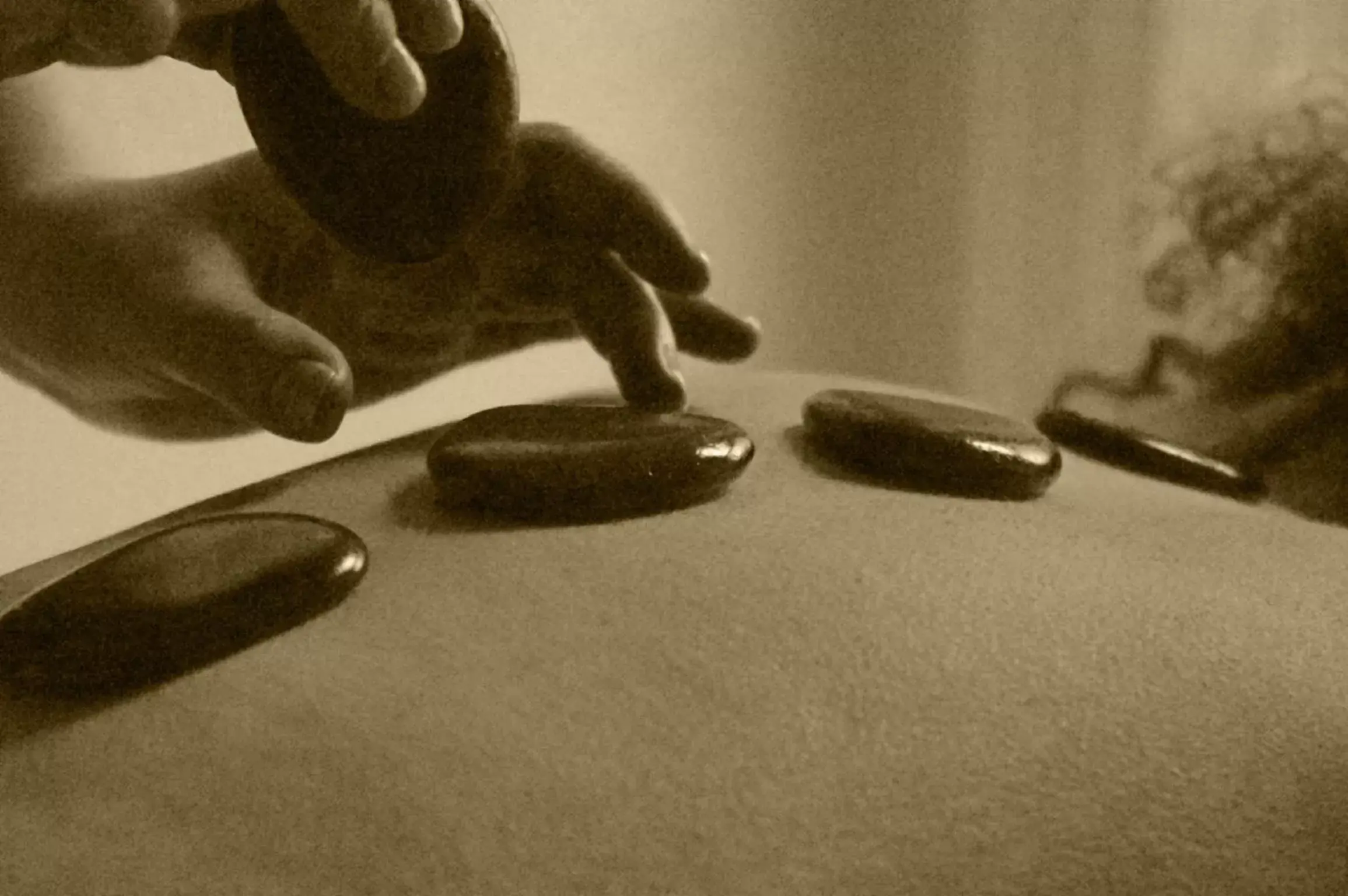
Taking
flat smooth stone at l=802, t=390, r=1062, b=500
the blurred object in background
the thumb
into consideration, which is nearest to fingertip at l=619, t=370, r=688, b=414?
flat smooth stone at l=802, t=390, r=1062, b=500

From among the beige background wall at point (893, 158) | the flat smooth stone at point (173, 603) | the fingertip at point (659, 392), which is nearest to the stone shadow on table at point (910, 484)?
the fingertip at point (659, 392)

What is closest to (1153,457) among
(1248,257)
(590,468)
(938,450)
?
(938,450)

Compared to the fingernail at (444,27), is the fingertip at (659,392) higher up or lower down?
lower down

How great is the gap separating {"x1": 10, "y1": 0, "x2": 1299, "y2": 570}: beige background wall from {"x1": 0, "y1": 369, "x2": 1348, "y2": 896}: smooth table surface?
2.08ft

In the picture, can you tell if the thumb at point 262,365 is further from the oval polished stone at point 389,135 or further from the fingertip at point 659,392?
the fingertip at point 659,392

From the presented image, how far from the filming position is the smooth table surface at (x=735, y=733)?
0.97 feet

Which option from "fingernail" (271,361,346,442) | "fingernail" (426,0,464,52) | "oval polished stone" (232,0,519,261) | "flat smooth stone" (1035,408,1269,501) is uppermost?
"fingernail" (426,0,464,52)

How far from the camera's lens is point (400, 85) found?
1.35 feet

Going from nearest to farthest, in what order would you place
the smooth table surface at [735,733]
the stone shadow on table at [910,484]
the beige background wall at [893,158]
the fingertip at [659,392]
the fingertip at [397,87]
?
the smooth table surface at [735,733] → the fingertip at [397,87] → the stone shadow on table at [910,484] → the fingertip at [659,392] → the beige background wall at [893,158]

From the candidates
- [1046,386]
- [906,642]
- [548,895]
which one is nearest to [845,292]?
[1046,386]

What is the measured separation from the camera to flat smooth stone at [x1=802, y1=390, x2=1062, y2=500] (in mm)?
515

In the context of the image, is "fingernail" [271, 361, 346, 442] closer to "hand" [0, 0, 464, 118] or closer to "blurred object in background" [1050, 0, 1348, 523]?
"hand" [0, 0, 464, 118]

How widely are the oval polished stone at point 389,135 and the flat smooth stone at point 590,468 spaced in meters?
0.11

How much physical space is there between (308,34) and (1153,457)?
49cm
